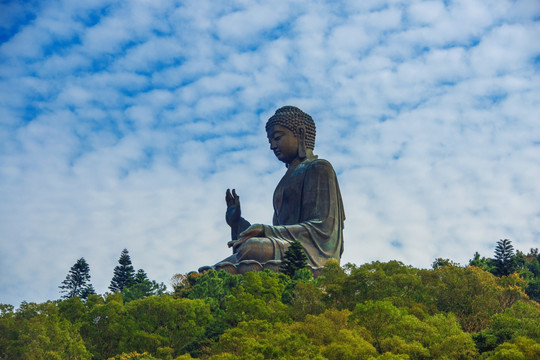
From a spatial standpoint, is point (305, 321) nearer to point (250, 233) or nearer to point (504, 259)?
point (250, 233)

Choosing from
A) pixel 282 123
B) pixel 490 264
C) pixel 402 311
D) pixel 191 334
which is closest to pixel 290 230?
pixel 282 123

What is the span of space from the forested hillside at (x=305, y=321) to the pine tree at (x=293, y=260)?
87 centimetres

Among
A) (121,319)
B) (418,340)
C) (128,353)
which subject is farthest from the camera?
(121,319)

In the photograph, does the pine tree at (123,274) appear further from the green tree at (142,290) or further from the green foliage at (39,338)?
the green foliage at (39,338)

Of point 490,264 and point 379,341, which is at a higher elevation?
point 490,264

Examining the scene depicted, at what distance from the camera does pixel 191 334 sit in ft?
59.1

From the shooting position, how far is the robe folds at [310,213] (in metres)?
23.3

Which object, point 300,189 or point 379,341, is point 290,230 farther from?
A: point 379,341

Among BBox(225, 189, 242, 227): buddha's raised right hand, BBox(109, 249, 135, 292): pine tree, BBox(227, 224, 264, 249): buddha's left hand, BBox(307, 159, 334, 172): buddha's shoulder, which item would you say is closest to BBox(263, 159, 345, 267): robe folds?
BBox(307, 159, 334, 172): buddha's shoulder

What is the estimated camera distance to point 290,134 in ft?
85.7

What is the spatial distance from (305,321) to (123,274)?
1508cm

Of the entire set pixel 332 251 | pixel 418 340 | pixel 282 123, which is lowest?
pixel 418 340

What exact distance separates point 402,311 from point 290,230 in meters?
7.74

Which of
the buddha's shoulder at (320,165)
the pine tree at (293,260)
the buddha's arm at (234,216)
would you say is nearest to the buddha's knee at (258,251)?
the pine tree at (293,260)
